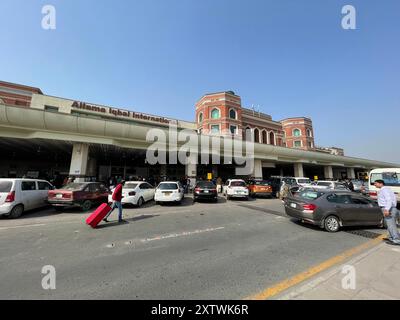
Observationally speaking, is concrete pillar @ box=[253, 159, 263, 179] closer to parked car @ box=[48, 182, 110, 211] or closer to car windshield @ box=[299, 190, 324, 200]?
car windshield @ box=[299, 190, 324, 200]

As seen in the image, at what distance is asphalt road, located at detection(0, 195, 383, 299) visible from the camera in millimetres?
3260

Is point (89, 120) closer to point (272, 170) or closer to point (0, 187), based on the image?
point (0, 187)

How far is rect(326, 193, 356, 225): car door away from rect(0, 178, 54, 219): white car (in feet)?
44.3

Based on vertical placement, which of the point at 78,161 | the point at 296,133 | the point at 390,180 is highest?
the point at 296,133

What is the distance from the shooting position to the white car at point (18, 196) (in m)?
8.48

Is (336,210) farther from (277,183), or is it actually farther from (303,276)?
(277,183)

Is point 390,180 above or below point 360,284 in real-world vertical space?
above

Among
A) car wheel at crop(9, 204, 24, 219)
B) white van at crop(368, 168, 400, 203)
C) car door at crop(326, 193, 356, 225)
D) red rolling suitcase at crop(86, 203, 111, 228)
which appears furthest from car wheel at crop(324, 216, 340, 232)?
car wheel at crop(9, 204, 24, 219)

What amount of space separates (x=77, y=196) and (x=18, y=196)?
2.35 m

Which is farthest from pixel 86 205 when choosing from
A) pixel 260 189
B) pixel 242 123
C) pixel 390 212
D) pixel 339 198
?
pixel 242 123

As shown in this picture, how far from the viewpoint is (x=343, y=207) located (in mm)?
7352

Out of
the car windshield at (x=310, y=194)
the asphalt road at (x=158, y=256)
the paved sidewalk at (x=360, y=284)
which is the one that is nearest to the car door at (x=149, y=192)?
the asphalt road at (x=158, y=256)

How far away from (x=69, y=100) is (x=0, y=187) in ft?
80.1
